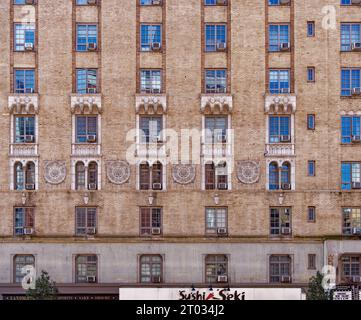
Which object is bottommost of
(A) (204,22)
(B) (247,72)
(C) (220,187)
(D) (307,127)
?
(C) (220,187)

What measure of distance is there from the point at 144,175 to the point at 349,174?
49.8 ft

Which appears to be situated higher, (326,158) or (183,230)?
(326,158)

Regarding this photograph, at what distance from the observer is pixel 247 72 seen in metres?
48.4

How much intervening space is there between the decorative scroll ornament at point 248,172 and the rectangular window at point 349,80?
8.52 meters

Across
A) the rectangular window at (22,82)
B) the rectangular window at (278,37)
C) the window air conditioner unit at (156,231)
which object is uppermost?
the rectangular window at (278,37)

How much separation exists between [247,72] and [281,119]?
4.32 metres

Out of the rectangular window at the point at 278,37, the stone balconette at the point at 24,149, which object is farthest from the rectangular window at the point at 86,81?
the rectangular window at the point at 278,37

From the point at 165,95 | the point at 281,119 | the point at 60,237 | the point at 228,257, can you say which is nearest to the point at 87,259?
the point at 60,237

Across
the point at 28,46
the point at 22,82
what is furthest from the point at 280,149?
the point at 28,46

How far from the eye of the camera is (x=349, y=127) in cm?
4819

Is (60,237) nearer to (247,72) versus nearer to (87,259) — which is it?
(87,259)

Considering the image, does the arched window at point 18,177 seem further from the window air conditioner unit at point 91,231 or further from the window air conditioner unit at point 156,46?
the window air conditioner unit at point 156,46

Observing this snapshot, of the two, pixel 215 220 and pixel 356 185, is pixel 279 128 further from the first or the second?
pixel 215 220

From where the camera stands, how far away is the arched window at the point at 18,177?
157 ft
